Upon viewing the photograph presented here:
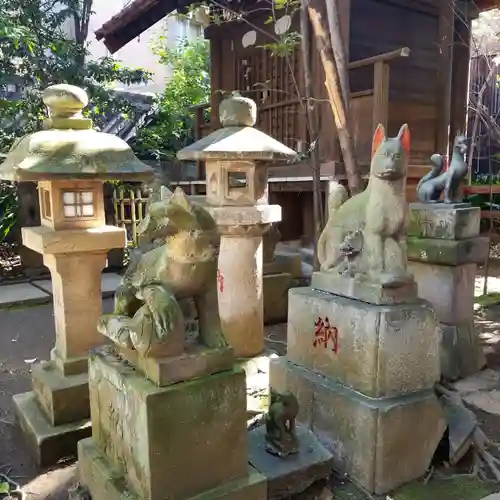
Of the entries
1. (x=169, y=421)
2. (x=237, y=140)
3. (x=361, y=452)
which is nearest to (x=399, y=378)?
(x=361, y=452)

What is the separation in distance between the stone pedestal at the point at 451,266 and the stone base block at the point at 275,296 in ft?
7.11

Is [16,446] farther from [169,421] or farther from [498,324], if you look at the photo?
[498,324]

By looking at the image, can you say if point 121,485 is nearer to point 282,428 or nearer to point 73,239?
point 282,428

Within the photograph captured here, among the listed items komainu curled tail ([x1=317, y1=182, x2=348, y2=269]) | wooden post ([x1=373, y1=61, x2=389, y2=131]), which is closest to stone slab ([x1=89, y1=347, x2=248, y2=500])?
komainu curled tail ([x1=317, y1=182, x2=348, y2=269])

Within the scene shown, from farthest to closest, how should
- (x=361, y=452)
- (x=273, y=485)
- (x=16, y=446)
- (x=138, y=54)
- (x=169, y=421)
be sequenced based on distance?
(x=138, y=54)
(x=16, y=446)
(x=361, y=452)
(x=273, y=485)
(x=169, y=421)

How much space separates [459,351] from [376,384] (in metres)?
2.25

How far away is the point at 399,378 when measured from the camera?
3227 mm

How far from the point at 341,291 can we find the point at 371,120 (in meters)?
4.24

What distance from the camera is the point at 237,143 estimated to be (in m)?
4.89

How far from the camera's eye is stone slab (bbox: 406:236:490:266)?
479cm

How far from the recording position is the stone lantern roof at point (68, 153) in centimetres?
352

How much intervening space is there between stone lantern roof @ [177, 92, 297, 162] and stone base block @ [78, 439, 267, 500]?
9.43 feet

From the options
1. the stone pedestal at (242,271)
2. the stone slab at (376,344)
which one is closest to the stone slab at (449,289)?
the stone pedestal at (242,271)

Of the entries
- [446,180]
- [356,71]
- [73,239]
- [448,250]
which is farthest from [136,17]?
[448,250]
